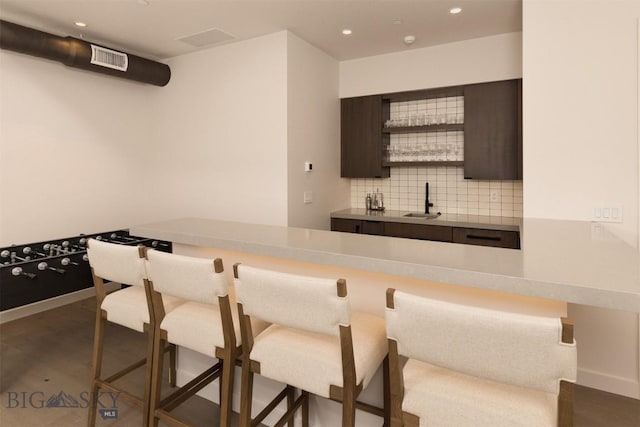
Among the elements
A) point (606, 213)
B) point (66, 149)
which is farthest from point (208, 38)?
point (606, 213)

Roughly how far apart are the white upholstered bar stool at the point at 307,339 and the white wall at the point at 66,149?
3.46 m

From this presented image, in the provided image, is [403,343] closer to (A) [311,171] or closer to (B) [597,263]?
(B) [597,263]

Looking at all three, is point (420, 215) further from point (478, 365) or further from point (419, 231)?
point (478, 365)

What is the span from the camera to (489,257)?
4.95 ft

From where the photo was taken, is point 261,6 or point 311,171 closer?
point 261,6

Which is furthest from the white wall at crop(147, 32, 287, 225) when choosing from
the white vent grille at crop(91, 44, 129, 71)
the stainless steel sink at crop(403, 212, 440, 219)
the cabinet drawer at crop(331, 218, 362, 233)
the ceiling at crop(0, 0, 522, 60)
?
the stainless steel sink at crop(403, 212, 440, 219)

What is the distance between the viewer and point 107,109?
438 centimetres

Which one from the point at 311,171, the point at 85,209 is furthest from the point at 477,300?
the point at 85,209

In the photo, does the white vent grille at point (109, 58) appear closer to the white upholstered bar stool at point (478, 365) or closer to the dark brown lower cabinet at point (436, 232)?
the dark brown lower cabinet at point (436, 232)

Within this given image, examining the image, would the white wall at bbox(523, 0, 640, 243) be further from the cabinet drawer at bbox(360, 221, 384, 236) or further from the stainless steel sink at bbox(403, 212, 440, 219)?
the cabinet drawer at bbox(360, 221, 384, 236)

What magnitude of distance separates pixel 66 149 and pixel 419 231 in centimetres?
390

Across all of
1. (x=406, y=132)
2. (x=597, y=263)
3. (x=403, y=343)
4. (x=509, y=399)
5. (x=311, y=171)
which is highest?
(x=406, y=132)

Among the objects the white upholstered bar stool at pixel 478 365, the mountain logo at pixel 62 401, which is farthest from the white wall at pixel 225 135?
the white upholstered bar stool at pixel 478 365

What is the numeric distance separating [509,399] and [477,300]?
0.46 meters
